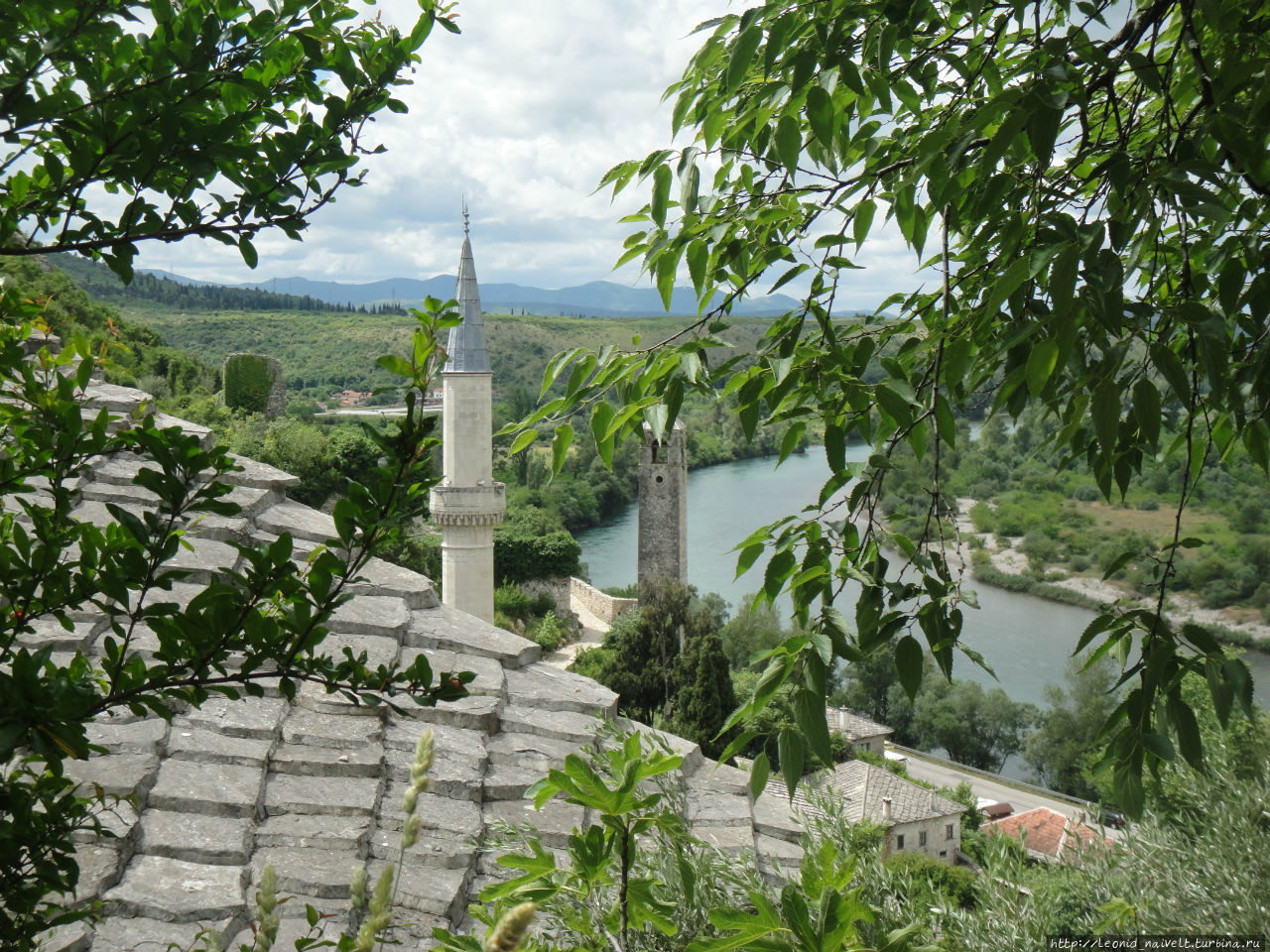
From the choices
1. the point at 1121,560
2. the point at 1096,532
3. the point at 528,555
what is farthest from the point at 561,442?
the point at 1096,532

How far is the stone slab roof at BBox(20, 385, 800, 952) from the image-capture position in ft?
4.11

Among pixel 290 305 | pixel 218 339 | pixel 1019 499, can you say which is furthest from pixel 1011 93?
pixel 290 305

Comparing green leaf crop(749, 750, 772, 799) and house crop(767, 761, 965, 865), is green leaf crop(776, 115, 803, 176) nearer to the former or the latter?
green leaf crop(749, 750, 772, 799)

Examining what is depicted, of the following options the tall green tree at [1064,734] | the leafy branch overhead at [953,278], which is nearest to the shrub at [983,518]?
Result: the tall green tree at [1064,734]

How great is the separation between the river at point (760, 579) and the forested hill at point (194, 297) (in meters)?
30.4

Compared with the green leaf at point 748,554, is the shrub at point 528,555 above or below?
below

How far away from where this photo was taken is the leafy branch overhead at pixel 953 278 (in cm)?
91

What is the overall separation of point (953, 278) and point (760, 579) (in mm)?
34808

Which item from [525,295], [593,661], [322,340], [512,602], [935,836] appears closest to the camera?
[935,836]

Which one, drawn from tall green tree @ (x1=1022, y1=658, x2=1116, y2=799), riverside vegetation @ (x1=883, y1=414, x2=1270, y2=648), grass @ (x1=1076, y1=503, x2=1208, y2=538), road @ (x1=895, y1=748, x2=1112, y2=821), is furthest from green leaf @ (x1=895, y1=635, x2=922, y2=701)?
grass @ (x1=1076, y1=503, x2=1208, y2=538)

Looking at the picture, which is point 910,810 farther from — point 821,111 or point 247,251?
point 247,251

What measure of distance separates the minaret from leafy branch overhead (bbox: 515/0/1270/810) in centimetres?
1358

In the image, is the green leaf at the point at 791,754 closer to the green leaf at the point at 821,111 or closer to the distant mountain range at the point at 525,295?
the green leaf at the point at 821,111

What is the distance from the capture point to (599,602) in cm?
2430
